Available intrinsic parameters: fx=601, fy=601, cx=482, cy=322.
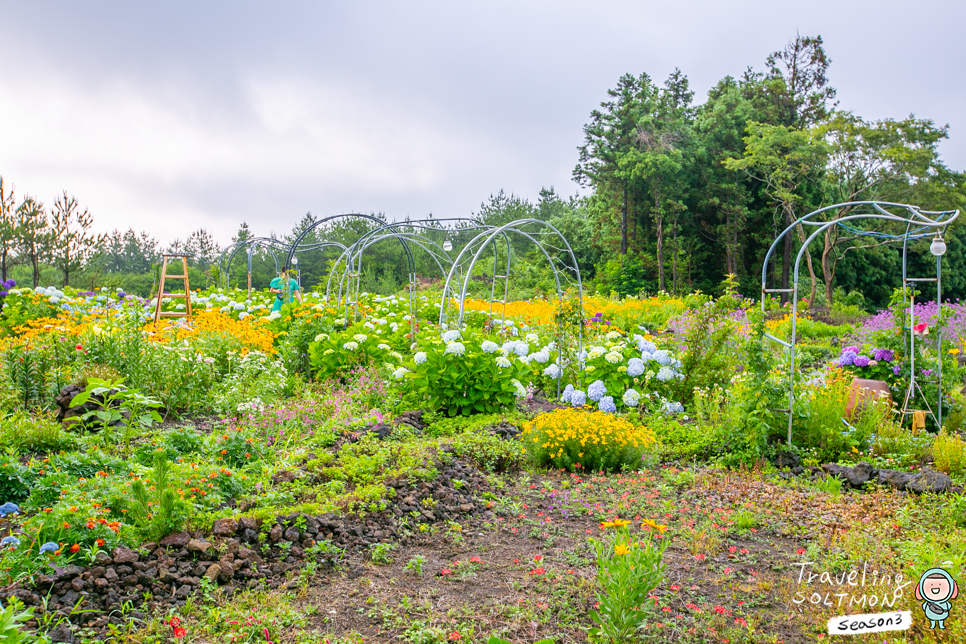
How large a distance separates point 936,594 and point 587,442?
2.56 meters

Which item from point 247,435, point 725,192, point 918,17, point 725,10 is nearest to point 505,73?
point 725,10

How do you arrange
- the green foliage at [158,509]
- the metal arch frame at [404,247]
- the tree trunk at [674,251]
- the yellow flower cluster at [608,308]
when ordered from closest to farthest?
1. the green foliage at [158,509]
2. the metal arch frame at [404,247]
3. the yellow flower cluster at [608,308]
4. the tree trunk at [674,251]

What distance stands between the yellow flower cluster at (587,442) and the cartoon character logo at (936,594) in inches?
92.3

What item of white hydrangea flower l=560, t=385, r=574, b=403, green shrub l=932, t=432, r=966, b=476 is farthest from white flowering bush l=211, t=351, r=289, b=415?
green shrub l=932, t=432, r=966, b=476

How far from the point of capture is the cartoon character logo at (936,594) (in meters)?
2.39

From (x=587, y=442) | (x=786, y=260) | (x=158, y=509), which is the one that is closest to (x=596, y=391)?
(x=587, y=442)

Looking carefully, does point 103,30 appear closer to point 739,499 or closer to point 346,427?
point 346,427

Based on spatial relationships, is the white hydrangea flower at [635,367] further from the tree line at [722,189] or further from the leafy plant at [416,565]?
the tree line at [722,189]

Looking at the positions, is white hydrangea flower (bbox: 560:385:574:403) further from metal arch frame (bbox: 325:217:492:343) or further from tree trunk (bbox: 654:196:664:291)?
tree trunk (bbox: 654:196:664:291)

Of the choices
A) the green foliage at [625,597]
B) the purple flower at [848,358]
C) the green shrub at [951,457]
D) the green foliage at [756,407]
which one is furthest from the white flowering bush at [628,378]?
the green foliage at [625,597]

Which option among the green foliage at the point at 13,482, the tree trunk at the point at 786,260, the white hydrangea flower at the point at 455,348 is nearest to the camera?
the green foliage at the point at 13,482

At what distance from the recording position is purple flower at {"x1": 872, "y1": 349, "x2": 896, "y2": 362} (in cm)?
634

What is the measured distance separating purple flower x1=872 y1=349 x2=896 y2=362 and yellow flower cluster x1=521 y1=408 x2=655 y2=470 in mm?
3181

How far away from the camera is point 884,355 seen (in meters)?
6.35
